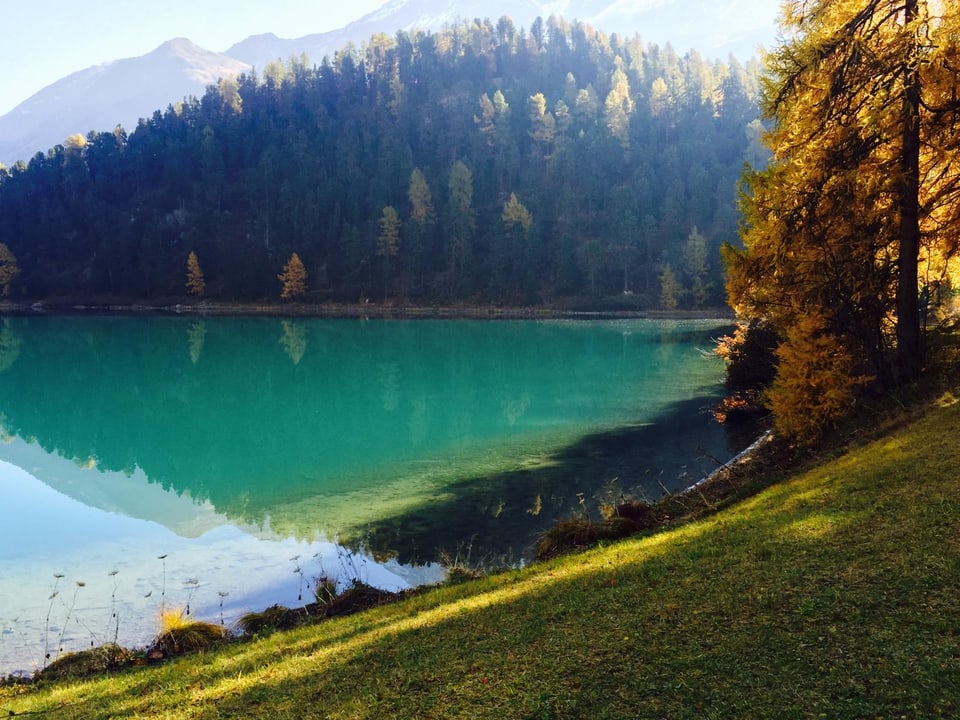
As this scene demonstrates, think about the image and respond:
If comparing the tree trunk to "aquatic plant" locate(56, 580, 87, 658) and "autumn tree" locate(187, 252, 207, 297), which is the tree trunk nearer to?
"aquatic plant" locate(56, 580, 87, 658)

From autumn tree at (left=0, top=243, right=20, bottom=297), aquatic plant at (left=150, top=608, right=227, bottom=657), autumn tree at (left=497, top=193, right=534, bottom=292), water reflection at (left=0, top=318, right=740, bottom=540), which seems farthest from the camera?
autumn tree at (left=0, top=243, right=20, bottom=297)

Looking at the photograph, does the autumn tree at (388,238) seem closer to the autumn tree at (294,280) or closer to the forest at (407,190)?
the forest at (407,190)

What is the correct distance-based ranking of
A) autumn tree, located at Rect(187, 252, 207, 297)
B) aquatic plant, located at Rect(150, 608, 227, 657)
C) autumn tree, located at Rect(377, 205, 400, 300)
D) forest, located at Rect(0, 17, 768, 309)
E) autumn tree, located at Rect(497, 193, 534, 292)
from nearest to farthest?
aquatic plant, located at Rect(150, 608, 227, 657)
autumn tree, located at Rect(497, 193, 534, 292)
forest, located at Rect(0, 17, 768, 309)
autumn tree, located at Rect(377, 205, 400, 300)
autumn tree, located at Rect(187, 252, 207, 297)

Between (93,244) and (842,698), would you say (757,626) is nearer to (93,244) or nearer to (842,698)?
(842,698)

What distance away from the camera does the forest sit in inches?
4641

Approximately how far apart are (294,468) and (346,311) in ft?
303

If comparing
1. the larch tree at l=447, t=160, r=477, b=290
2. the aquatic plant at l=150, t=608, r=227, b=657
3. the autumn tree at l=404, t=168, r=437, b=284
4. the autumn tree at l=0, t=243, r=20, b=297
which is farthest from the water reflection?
the autumn tree at l=0, t=243, r=20, b=297

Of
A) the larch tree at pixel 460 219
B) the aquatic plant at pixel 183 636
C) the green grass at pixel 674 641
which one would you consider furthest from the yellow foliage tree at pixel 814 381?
the larch tree at pixel 460 219

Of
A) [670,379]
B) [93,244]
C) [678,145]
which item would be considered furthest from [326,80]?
[670,379]

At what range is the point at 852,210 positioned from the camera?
1836cm

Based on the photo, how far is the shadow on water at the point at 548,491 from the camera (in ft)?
54.6

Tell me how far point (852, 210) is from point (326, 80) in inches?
7582

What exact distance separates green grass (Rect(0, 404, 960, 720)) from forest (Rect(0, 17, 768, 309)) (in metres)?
99.8

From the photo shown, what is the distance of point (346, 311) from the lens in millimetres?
115375
